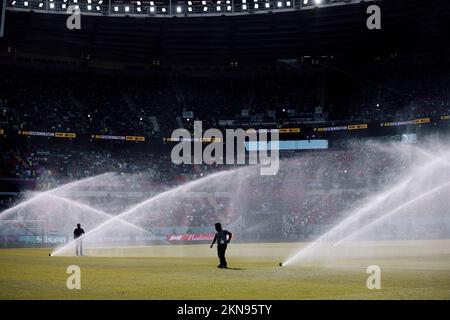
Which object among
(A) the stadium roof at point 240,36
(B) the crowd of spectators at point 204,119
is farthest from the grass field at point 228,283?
(A) the stadium roof at point 240,36

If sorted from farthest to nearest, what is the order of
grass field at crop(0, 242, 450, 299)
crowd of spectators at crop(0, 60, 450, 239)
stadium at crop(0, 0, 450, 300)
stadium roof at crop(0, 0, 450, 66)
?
crowd of spectators at crop(0, 60, 450, 239), stadium roof at crop(0, 0, 450, 66), stadium at crop(0, 0, 450, 300), grass field at crop(0, 242, 450, 299)

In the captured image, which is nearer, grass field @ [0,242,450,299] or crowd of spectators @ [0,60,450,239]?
grass field @ [0,242,450,299]

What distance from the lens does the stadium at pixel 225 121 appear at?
2373 inches

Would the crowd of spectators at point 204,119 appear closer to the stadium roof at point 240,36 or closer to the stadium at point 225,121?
the stadium at point 225,121

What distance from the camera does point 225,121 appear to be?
72562mm

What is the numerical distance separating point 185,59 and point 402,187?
97.6 feet

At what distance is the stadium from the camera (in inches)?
2373

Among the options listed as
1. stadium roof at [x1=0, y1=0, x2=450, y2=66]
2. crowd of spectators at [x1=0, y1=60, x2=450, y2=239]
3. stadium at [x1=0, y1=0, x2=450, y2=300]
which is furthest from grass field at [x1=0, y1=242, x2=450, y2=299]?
stadium roof at [x1=0, y1=0, x2=450, y2=66]

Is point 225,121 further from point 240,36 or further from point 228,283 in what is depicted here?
point 228,283

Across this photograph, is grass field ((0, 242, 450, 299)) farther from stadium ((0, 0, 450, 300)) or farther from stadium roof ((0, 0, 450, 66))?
Answer: stadium roof ((0, 0, 450, 66))

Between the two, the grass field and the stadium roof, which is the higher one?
the stadium roof
